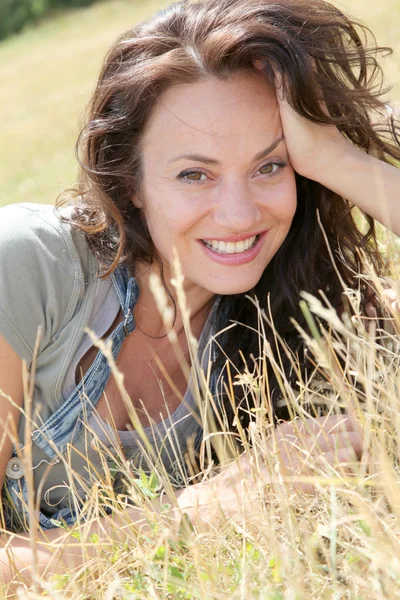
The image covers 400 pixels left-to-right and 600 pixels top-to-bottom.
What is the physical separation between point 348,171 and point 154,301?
0.77 metres

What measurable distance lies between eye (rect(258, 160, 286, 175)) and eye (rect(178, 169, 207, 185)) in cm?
18

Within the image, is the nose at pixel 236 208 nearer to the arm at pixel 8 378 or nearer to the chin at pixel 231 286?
the chin at pixel 231 286

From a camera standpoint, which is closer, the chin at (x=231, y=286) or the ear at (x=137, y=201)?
the chin at (x=231, y=286)

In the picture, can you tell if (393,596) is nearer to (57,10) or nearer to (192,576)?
(192,576)

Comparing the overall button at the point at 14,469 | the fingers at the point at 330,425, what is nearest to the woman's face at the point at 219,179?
the fingers at the point at 330,425

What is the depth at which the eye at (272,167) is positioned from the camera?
2.54m

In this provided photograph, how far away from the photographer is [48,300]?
8.37ft

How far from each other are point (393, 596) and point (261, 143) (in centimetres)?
145

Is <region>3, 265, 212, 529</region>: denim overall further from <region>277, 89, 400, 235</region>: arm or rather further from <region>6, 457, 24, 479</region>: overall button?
<region>277, 89, 400, 235</region>: arm

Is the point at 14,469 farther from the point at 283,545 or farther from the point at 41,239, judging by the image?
the point at 283,545

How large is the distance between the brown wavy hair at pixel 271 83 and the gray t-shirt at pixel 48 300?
0.08 meters

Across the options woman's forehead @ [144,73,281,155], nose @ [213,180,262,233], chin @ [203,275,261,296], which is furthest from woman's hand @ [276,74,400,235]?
chin @ [203,275,261,296]

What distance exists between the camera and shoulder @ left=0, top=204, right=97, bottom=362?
249 cm

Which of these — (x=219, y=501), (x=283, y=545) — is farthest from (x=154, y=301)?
(x=283, y=545)
